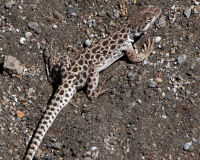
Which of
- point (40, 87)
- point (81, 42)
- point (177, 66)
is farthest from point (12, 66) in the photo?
point (177, 66)

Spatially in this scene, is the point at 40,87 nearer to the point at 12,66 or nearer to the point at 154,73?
the point at 12,66

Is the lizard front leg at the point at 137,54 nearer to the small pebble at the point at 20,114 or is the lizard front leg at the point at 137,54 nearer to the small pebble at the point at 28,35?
the small pebble at the point at 28,35

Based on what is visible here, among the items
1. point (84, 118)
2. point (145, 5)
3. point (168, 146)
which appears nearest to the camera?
point (168, 146)

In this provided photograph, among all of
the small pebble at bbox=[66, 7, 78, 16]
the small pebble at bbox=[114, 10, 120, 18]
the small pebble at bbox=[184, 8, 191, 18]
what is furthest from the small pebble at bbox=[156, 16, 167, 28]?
the small pebble at bbox=[66, 7, 78, 16]

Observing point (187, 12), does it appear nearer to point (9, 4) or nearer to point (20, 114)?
point (9, 4)

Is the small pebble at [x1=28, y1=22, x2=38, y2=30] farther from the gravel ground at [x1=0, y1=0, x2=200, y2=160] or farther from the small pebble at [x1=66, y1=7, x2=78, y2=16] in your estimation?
the small pebble at [x1=66, y1=7, x2=78, y2=16]
